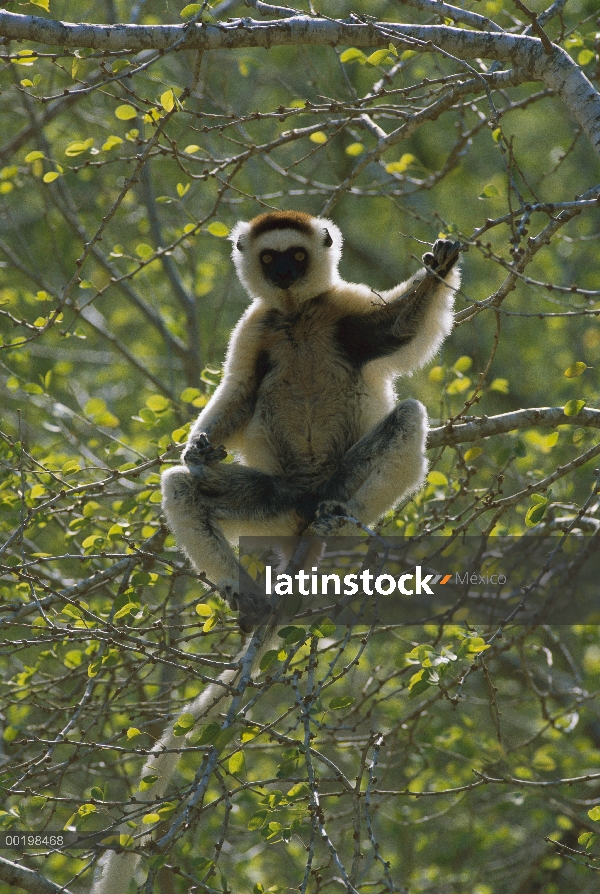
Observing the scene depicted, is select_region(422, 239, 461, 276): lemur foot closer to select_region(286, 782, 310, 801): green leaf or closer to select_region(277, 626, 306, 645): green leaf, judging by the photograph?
select_region(277, 626, 306, 645): green leaf

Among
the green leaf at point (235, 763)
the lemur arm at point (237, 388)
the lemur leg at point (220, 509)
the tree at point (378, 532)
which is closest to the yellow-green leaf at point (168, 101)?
the tree at point (378, 532)

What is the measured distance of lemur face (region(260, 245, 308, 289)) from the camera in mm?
6340

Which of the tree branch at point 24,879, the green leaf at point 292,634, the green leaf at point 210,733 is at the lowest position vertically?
the tree branch at point 24,879

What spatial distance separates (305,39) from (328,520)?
2.66 metres

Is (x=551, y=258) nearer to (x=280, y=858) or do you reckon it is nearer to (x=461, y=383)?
(x=461, y=383)

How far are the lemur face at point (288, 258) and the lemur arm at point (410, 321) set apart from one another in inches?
14.7

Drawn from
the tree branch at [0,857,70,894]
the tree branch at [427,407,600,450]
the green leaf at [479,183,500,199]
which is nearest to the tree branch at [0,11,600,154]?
the green leaf at [479,183,500,199]

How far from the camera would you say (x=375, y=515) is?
219 inches

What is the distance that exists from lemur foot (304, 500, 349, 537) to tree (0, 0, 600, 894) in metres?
0.63

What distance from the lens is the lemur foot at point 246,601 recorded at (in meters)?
5.15

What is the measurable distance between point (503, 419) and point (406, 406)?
0.61 m

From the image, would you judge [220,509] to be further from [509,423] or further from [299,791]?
[299,791]

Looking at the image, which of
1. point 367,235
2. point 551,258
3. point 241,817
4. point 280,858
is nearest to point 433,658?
point 241,817

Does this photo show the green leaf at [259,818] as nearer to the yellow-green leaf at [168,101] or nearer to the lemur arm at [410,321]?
the lemur arm at [410,321]
